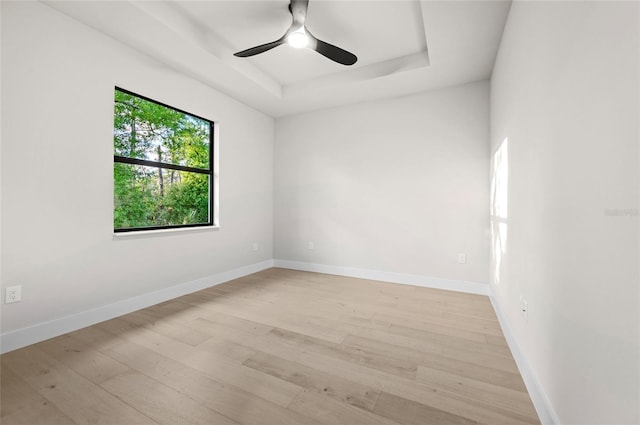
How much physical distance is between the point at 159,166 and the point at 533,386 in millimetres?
3479

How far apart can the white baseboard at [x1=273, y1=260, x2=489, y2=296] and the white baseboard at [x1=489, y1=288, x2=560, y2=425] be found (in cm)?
112

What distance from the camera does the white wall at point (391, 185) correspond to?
10.3ft

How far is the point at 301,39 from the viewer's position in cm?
218

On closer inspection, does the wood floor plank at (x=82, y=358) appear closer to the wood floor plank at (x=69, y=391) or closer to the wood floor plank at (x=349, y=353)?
the wood floor plank at (x=69, y=391)

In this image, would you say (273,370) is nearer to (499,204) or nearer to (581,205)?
(581,205)

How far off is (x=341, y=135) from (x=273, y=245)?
2095 mm

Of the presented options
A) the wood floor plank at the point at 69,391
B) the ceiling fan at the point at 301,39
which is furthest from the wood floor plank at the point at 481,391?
the ceiling fan at the point at 301,39

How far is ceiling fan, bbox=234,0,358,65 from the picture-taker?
207 cm

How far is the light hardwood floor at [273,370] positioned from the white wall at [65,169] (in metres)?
0.35

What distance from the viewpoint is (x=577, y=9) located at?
3.11 feet

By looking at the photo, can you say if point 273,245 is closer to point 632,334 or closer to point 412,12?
point 412,12

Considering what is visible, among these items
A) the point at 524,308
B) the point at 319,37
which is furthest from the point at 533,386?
the point at 319,37

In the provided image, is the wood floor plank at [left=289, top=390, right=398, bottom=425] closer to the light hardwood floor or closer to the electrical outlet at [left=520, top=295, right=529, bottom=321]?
the light hardwood floor

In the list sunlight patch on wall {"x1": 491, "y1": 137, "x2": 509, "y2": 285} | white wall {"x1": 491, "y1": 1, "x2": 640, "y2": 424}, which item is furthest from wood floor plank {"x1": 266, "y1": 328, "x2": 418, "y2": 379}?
sunlight patch on wall {"x1": 491, "y1": 137, "x2": 509, "y2": 285}
